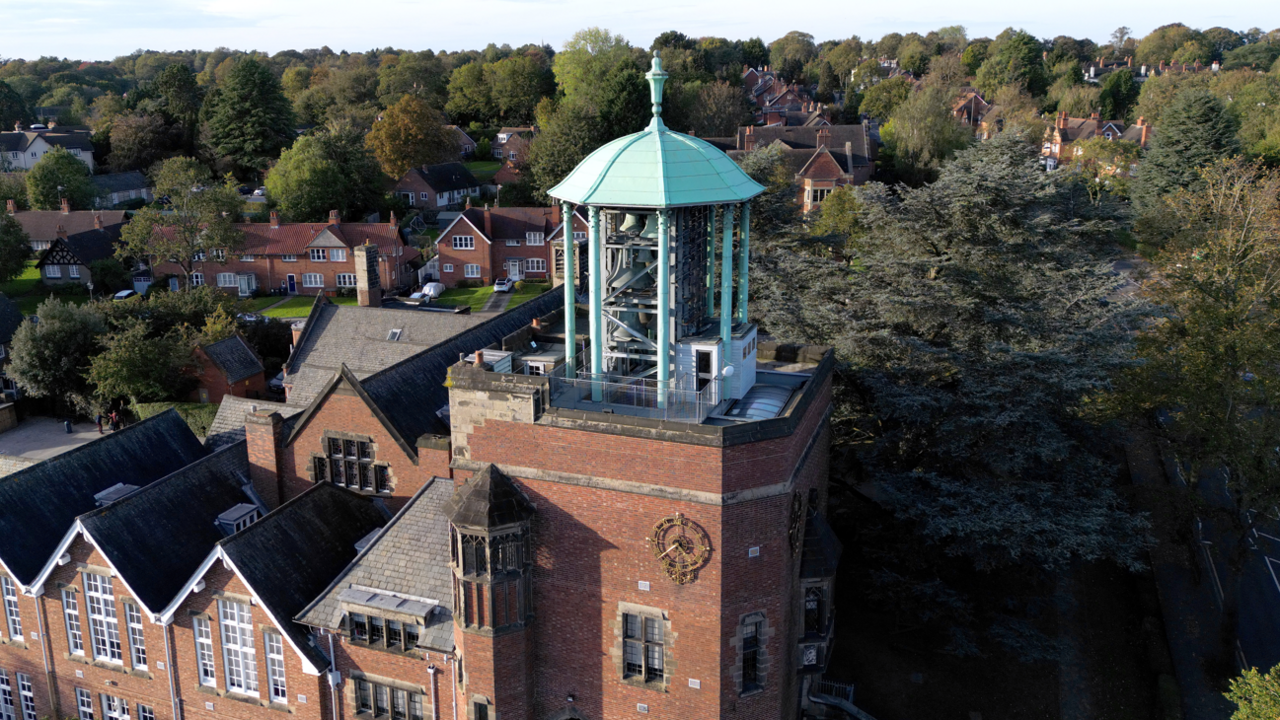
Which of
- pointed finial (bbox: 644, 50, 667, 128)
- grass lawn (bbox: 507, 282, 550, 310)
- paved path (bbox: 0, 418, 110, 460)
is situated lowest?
paved path (bbox: 0, 418, 110, 460)

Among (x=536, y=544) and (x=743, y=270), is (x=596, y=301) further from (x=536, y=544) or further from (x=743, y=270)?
(x=536, y=544)

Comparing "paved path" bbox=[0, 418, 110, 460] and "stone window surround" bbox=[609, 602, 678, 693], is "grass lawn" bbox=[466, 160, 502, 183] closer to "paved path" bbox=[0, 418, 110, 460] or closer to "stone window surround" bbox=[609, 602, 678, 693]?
"paved path" bbox=[0, 418, 110, 460]

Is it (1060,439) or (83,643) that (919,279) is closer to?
(1060,439)

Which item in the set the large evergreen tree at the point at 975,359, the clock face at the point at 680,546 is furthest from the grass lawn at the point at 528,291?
the clock face at the point at 680,546

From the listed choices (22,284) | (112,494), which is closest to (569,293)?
(112,494)

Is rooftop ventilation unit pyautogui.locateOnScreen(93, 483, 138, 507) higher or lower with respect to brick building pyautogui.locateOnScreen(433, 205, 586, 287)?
lower

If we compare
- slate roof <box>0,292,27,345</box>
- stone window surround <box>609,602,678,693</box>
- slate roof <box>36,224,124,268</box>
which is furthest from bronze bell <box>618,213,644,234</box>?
slate roof <box>36,224,124,268</box>

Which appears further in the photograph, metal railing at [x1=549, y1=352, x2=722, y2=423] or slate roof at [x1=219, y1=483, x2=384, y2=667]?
slate roof at [x1=219, y1=483, x2=384, y2=667]

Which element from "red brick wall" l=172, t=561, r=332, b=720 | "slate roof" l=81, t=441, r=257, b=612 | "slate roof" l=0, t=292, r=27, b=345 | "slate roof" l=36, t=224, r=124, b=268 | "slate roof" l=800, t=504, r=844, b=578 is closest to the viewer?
"slate roof" l=800, t=504, r=844, b=578

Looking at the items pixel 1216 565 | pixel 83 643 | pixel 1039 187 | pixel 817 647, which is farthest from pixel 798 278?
pixel 83 643
